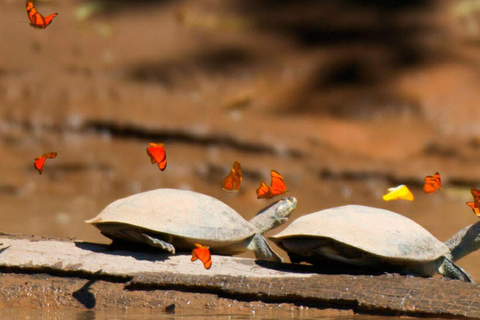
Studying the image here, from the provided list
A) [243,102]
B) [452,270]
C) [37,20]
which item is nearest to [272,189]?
[452,270]

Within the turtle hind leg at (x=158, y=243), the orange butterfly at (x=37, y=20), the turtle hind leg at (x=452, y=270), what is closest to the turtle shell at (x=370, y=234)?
the turtle hind leg at (x=452, y=270)

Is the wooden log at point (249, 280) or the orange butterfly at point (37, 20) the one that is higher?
the orange butterfly at point (37, 20)

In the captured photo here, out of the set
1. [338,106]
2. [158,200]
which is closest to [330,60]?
[338,106]

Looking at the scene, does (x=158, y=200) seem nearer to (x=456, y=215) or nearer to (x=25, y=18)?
(x=456, y=215)

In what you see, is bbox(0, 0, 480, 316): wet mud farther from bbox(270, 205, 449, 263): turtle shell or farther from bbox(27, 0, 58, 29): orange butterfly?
bbox(270, 205, 449, 263): turtle shell

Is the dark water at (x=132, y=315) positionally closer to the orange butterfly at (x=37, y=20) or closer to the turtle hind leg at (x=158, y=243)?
the turtle hind leg at (x=158, y=243)

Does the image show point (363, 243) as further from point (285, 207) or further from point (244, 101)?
point (244, 101)

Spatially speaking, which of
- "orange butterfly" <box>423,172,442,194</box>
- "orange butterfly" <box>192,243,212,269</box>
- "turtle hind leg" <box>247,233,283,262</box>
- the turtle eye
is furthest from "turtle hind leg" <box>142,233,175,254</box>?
"orange butterfly" <box>423,172,442,194</box>
